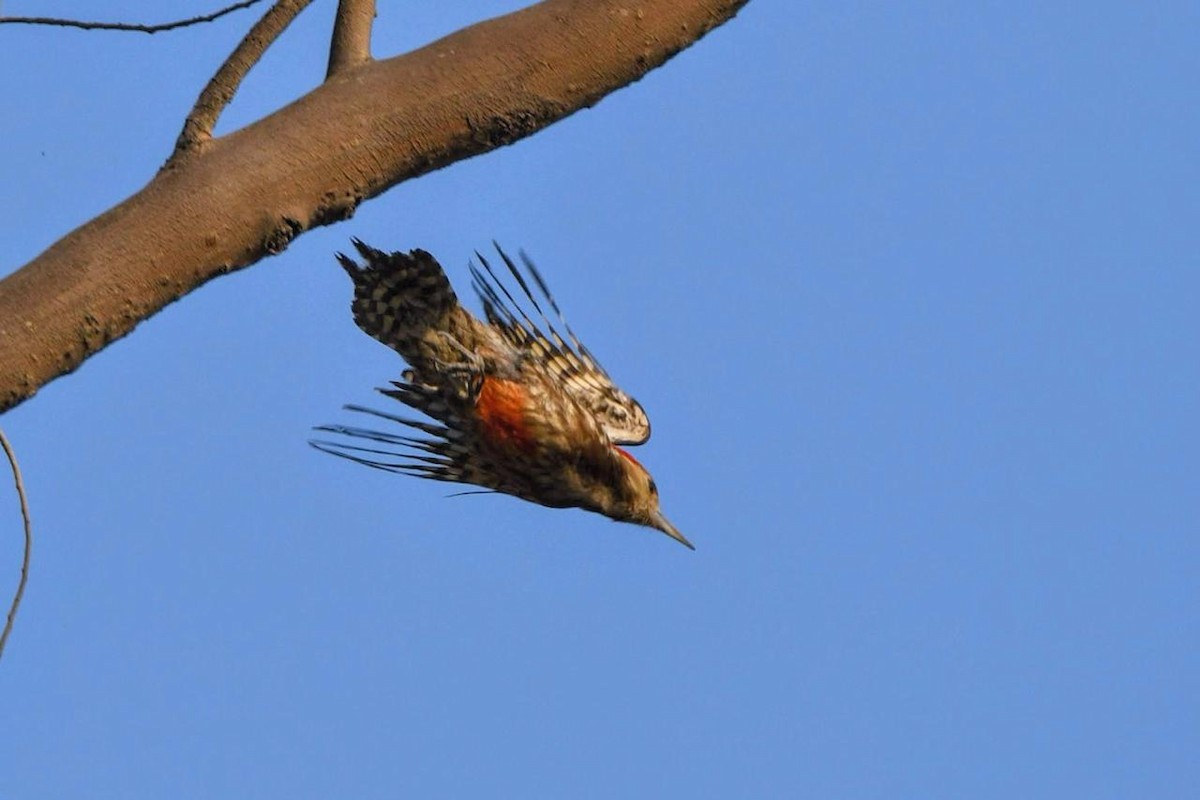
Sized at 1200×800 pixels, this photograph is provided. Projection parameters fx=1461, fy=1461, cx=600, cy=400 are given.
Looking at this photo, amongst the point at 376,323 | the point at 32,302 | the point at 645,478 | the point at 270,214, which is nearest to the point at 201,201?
the point at 270,214

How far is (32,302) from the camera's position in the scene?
126 inches

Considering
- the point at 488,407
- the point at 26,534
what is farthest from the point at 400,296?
the point at 26,534

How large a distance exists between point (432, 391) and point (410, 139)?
294 cm

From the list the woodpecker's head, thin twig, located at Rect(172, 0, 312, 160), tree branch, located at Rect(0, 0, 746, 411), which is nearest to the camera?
tree branch, located at Rect(0, 0, 746, 411)

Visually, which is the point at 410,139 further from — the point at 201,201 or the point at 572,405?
the point at 572,405

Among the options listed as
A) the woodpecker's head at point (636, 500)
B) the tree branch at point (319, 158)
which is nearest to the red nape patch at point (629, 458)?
the woodpecker's head at point (636, 500)

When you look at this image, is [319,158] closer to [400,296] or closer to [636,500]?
[400,296]

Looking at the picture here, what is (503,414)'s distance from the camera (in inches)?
255

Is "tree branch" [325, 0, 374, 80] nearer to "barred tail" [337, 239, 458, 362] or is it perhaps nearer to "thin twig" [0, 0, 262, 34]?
"thin twig" [0, 0, 262, 34]

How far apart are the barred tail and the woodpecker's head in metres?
1.10

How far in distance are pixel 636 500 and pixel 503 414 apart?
2.78 feet

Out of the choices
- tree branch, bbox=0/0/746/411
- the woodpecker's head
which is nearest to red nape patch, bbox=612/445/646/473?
the woodpecker's head

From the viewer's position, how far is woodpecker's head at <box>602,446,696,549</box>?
6773mm

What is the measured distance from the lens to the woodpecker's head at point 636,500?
6.77m
